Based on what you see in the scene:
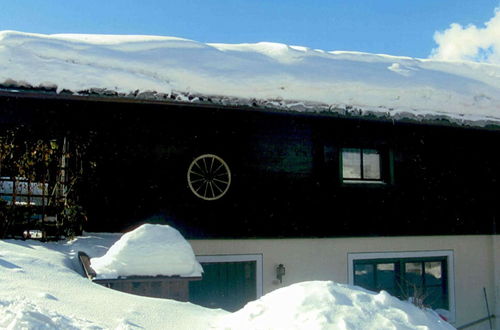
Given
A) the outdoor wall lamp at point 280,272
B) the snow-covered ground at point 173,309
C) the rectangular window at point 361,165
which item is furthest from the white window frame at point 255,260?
the snow-covered ground at point 173,309

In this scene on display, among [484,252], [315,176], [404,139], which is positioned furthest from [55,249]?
[484,252]

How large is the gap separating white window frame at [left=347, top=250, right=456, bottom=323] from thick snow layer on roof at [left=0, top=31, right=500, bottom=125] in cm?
248

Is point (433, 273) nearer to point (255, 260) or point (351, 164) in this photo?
point (351, 164)

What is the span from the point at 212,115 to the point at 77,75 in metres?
2.21

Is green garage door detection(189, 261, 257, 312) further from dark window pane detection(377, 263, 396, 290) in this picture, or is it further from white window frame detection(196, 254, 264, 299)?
dark window pane detection(377, 263, 396, 290)

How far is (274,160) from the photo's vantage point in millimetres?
8836

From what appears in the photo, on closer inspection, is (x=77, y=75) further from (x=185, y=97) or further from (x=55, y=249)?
(x=55, y=249)

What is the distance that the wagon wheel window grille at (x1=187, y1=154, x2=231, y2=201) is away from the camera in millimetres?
8383

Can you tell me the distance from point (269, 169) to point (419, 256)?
129 inches

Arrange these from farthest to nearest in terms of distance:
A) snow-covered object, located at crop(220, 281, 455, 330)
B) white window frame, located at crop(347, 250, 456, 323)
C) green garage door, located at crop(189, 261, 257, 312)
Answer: white window frame, located at crop(347, 250, 456, 323)
green garage door, located at crop(189, 261, 257, 312)
snow-covered object, located at crop(220, 281, 455, 330)

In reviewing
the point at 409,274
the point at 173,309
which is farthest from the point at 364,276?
the point at 173,309

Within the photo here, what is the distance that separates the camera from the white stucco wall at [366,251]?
28.0ft

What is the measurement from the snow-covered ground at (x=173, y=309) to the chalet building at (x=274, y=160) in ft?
10.5

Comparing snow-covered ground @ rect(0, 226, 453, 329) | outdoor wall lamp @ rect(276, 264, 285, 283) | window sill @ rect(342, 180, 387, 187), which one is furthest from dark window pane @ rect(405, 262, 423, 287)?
snow-covered ground @ rect(0, 226, 453, 329)
